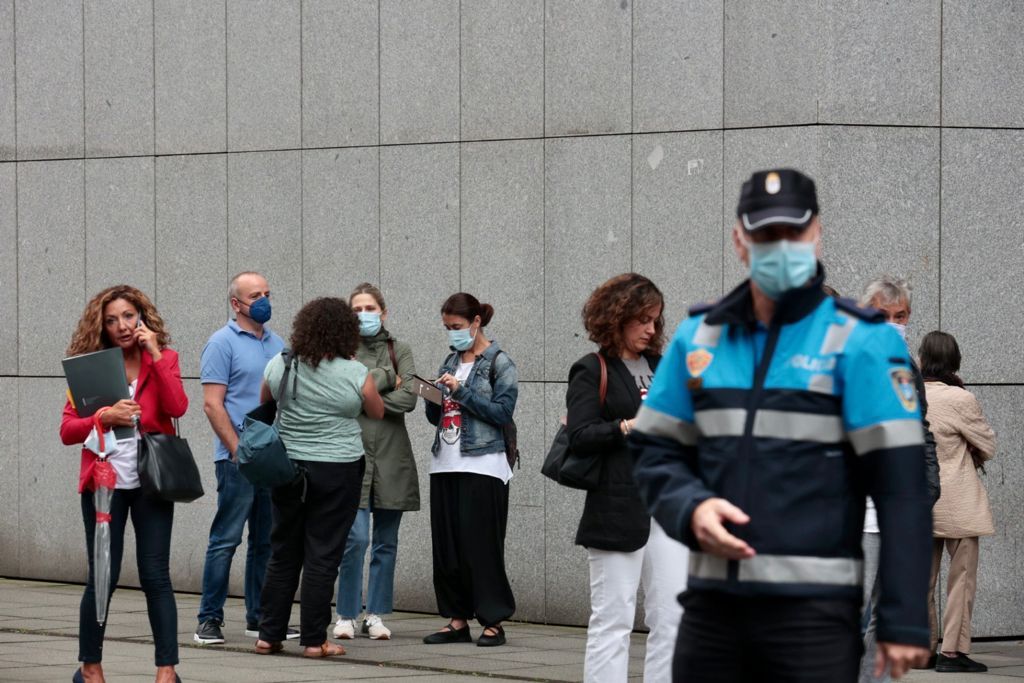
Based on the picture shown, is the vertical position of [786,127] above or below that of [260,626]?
above

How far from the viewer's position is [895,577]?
381 centimetres

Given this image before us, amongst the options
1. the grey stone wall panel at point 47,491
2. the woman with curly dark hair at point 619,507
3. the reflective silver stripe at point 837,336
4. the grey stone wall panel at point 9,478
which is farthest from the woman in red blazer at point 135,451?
the grey stone wall panel at point 9,478

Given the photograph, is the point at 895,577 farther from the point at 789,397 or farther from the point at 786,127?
the point at 786,127

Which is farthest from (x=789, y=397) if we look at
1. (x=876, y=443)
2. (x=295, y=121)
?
(x=295, y=121)

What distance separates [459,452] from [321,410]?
1093mm

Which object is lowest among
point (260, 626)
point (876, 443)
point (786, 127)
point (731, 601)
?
point (260, 626)

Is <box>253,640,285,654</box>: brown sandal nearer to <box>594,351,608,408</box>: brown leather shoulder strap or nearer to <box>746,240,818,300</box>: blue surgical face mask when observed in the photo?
<box>594,351,608,408</box>: brown leather shoulder strap

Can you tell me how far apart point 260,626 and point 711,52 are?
3991mm

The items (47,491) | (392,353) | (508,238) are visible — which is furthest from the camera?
(47,491)

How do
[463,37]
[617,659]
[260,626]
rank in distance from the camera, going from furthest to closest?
[463,37] → [260,626] → [617,659]

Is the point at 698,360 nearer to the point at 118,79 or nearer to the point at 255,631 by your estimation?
the point at 255,631

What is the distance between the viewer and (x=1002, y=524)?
10.3 m

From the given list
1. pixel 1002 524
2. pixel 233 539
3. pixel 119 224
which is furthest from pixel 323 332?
pixel 119 224

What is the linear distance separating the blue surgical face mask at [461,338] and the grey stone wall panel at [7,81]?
4.98 meters
